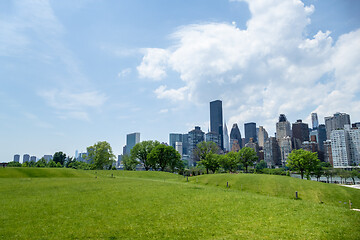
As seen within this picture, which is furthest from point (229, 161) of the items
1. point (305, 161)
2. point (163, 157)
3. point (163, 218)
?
point (163, 218)

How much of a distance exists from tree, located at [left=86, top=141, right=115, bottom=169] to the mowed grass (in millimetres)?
76904

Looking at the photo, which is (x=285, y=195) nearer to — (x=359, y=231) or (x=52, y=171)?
(x=359, y=231)

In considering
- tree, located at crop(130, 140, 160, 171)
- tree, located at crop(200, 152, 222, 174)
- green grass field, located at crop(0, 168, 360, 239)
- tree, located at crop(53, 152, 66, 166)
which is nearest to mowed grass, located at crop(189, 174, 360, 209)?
green grass field, located at crop(0, 168, 360, 239)

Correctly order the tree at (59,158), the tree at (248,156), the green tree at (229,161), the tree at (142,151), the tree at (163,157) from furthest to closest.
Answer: the tree at (59,158)
the tree at (142,151)
the tree at (163,157)
the green tree at (229,161)
the tree at (248,156)

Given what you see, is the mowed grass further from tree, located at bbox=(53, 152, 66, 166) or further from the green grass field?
tree, located at bbox=(53, 152, 66, 166)

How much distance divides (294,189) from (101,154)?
98630 mm

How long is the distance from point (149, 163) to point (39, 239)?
107047 millimetres

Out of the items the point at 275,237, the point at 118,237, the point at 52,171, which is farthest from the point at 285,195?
the point at 52,171

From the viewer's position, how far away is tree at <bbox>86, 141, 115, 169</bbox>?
116m

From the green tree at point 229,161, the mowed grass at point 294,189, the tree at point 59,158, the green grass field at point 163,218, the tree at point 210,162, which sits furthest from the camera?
the tree at point 59,158

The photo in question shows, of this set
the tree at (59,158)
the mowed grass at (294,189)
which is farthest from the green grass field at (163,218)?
the tree at (59,158)

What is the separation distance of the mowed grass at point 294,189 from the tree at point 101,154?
7690 cm

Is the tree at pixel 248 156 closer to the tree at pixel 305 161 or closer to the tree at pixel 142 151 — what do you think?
the tree at pixel 305 161

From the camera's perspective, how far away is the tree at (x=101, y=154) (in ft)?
382
